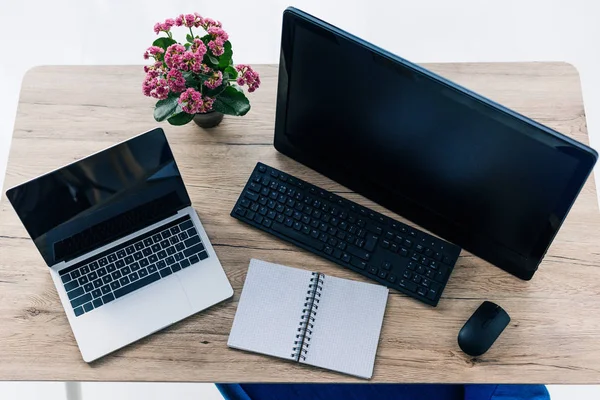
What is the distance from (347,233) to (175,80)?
18.1 inches

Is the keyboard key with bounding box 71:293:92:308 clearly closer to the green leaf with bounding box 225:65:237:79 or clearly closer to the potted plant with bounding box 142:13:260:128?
the potted plant with bounding box 142:13:260:128

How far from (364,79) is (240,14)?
1.40 meters

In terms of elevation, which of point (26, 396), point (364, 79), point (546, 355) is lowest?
point (26, 396)

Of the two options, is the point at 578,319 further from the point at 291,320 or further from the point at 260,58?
the point at 260,58

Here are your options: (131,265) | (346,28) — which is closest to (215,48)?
(131,265)

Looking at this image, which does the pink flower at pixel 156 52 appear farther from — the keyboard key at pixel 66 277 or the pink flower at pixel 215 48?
the keyboard key at pixel 66 277

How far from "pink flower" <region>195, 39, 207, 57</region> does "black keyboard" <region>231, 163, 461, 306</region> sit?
0.90ft

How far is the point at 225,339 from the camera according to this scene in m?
1.29

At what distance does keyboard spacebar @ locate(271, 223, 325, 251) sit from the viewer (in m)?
1.36

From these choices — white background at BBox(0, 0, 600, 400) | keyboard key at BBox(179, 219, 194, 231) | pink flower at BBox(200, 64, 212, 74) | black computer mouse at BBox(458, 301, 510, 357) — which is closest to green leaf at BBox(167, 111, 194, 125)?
pink flower at BBox(200, 64, 212, 74)

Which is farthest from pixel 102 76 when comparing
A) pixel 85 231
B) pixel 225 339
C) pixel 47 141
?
pixel 225 339

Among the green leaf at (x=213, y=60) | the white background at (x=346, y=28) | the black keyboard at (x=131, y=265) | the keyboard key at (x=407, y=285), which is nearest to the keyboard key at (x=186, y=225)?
the black keyboard at (x=131, y=265)

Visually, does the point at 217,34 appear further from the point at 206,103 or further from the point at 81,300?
the point at 81,300

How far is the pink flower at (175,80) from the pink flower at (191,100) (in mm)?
18
